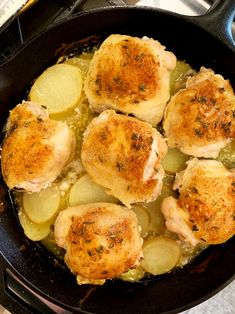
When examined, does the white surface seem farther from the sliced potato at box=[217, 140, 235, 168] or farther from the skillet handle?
the skillet handle

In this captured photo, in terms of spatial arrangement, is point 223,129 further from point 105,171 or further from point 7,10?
point 7,10

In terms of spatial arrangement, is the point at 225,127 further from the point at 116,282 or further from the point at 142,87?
the point at 116,282

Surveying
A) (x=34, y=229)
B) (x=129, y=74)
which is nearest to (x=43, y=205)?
(x=34, y=229)

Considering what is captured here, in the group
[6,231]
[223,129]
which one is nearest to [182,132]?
[223,129]

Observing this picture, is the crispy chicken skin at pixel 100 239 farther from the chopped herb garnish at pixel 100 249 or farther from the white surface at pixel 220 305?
the white surface at pixel 220 305

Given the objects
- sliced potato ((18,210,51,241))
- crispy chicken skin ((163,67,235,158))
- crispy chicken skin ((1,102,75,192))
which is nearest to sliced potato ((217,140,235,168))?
crispy chicken skin ((163,67,235,158))

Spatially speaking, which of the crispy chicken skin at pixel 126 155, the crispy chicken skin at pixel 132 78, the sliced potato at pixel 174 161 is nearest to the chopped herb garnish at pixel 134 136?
the crispy chicken skin at pixel 126 155
